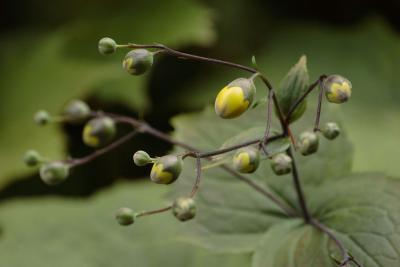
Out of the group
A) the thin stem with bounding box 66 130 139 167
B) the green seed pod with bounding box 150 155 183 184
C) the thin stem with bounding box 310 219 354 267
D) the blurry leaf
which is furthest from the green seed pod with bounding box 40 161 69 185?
the blurry leaf

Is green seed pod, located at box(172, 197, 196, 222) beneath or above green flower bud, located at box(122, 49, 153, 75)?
beneath

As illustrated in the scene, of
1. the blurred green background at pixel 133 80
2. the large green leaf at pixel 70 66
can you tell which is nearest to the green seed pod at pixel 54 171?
the blurred green background at pixel 133 80

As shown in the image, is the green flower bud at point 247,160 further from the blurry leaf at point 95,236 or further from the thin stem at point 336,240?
the blurry leaf at point 95,236

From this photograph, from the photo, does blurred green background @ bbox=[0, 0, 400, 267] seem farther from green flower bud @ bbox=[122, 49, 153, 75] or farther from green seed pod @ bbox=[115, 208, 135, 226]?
green flower bud @ bbox=[122, 49, 153, 75]

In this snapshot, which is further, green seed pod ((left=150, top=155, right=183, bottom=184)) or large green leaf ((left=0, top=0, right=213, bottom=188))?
large green leaf ((left=0, top=0, right=213, bottom=188))

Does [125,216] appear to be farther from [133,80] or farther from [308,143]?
[133,80]

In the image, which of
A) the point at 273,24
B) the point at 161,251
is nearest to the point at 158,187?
the point at 161,251

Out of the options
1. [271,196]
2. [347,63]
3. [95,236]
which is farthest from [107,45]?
[347,63]
